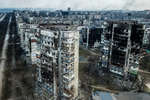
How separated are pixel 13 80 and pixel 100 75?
77.9ft

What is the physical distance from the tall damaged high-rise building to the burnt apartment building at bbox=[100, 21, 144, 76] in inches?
639

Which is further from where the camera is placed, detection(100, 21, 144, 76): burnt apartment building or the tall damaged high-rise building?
detection(100, 21, 144, 76): burnt apartment building

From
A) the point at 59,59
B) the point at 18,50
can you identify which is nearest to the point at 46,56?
the point at 59,59

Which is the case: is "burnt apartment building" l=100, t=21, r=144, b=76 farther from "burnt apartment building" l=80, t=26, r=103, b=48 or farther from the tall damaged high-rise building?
"burnt apartment building" l=80, t=26, r=103, b=48

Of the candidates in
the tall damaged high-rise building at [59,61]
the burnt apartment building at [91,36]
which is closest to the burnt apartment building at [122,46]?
the tall damaged high-rise building at [59,61]

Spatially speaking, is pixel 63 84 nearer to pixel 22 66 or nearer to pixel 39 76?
pixel 39 76

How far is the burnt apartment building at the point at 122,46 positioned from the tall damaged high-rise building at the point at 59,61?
16221mm

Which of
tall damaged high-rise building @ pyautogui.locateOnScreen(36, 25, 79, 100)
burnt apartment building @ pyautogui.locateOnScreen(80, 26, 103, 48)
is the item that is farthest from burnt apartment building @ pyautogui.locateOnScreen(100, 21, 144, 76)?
burnt apartment building @ pyautogui.locateOnScreen(80, 26, 103, 48)

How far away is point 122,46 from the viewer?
122ft

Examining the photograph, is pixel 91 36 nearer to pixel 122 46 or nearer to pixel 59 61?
pixel 122 46

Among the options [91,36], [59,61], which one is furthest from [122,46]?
[91,36]

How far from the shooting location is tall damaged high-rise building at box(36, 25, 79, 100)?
23906 mm

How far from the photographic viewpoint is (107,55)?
134ft

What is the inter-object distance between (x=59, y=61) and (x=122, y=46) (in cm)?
1929
